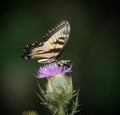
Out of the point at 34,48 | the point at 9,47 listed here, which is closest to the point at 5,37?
the point at 9,47

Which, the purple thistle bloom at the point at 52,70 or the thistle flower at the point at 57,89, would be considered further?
the purple thistle bloom at the point at 52,70

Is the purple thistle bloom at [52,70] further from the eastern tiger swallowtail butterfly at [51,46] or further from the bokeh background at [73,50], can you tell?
A: the bokeh background at [73,50]

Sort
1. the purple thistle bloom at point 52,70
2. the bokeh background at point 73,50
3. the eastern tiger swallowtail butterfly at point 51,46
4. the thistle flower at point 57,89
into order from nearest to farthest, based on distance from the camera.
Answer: the thistle flower at point 57,89
the purple thistle bloom at point 52,70
the eastern tiger swallowtail butterfly at point 51,46
the bokeh background at point 73,50

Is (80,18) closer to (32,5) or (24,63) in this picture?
(32,5)

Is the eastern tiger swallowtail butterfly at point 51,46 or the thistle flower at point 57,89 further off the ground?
the eastern tiger swallowtail butterfly at point 51,46

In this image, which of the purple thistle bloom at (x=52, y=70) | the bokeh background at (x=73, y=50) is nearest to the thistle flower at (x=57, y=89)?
the purple thistle bloom at (x=52, y=70)

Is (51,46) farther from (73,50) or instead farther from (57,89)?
(73,50)

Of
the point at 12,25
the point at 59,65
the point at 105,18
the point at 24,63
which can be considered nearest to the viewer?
the point at 59,65
